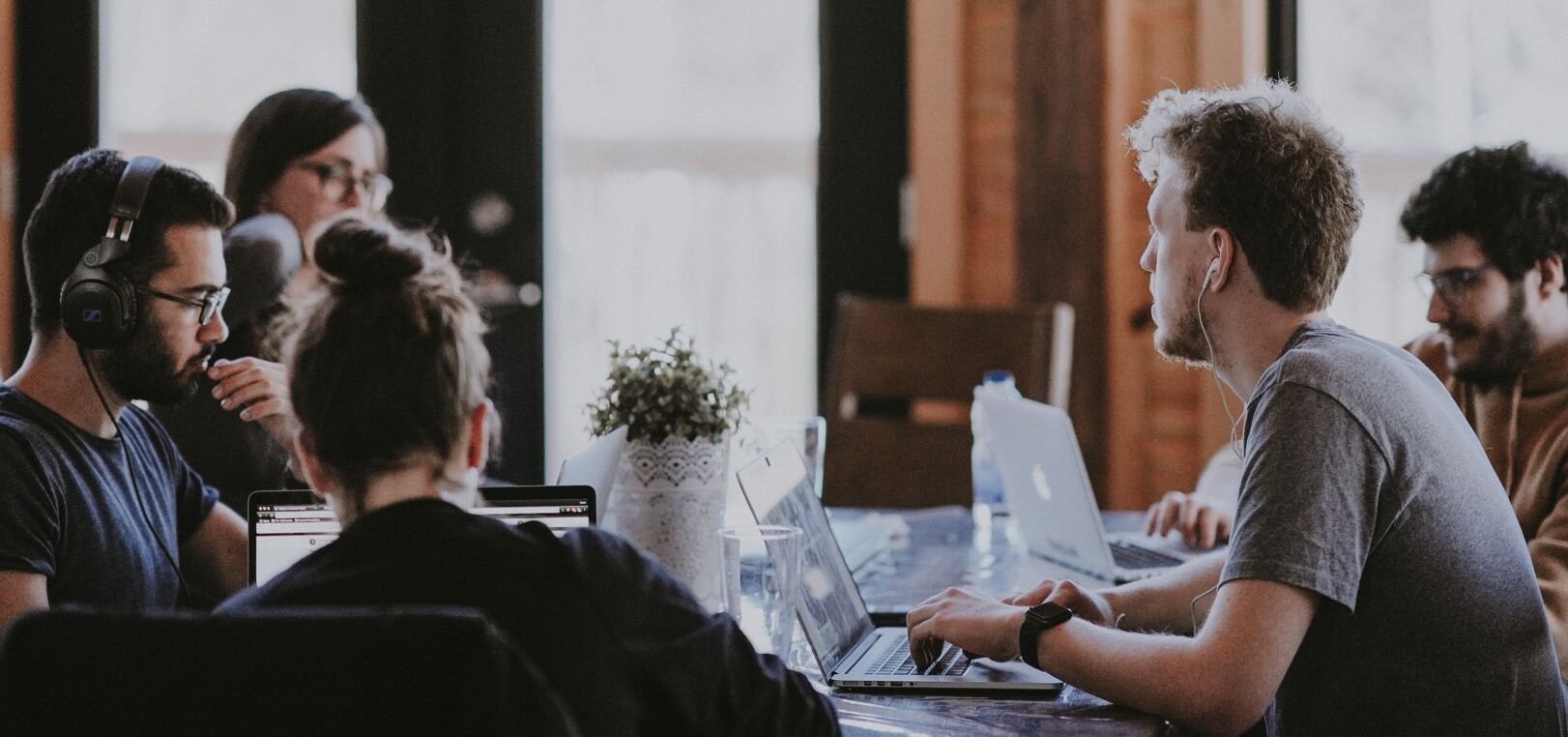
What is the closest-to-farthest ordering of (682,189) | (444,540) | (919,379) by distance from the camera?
1. (444,540)
2. (919,379)
3. (682,189)

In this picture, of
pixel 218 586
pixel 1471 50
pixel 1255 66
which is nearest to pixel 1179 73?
pixel 1255 66

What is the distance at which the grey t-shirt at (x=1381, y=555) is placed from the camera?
1174 mm

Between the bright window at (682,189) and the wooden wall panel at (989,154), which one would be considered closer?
the wooden wall panel at (989,154)

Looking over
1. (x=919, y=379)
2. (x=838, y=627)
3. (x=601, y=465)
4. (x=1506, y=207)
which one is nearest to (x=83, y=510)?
(x=601, y=465)

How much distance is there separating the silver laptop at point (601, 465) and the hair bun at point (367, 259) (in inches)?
20.8

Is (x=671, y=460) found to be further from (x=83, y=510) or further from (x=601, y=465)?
(x=83, y=510)

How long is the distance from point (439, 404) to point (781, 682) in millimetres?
334

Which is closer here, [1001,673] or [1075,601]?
[1001,673]

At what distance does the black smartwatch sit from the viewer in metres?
1.28

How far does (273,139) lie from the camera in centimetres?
226

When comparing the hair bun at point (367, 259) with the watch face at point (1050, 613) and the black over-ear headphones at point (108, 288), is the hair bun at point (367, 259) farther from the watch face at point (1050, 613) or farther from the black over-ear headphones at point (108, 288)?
the watch face at point (1050, 613)

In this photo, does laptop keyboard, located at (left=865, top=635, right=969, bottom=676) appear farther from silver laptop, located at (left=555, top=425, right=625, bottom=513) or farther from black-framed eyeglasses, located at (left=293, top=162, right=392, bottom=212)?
black-framed eyeglasses, located at (left=293, top=162, right=392, bottom=212)

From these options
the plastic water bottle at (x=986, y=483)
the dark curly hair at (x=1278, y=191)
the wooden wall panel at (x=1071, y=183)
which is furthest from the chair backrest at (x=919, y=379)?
the dark curly hair at (x=1278, y=191)

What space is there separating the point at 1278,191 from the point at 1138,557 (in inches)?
29.3
